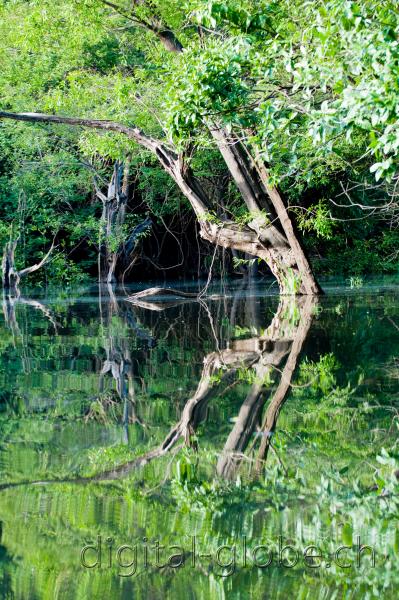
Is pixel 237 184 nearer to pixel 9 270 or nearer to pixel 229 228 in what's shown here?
pixel 229 228

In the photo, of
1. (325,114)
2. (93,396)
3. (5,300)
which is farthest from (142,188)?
(93,396)

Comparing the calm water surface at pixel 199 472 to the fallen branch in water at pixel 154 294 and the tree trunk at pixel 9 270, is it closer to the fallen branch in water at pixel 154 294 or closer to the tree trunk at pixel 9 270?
the fallen branch in water at pixel 154 294

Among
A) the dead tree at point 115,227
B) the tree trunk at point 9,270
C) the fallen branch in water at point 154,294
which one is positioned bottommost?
the fallen branch in water at point 154,294

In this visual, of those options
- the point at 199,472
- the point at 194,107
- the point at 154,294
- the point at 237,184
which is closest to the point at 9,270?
the point at 154,294

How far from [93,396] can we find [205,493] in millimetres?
2204

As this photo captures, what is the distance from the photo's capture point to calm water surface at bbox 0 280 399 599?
6.74 ft

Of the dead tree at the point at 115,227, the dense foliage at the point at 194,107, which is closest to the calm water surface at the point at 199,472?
the dense foliage at the point at 194,107

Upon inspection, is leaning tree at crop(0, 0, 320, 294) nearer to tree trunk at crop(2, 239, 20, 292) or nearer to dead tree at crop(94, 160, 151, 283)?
tree trunk at crop(2, 239, 20, 292)

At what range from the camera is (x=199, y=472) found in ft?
9.87

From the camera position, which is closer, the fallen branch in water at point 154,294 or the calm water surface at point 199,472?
the calm water surface at point 199,472

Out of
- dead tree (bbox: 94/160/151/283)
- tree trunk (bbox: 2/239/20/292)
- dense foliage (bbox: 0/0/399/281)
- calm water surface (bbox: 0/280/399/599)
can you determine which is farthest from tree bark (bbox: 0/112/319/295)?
dead tree (bbox: 94/160/151/283)

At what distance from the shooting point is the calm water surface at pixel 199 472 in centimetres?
205

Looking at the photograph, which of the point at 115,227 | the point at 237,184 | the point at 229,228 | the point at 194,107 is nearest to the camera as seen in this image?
the point at 194,107

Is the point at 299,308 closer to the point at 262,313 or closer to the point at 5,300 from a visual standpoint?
the point at 262,313
